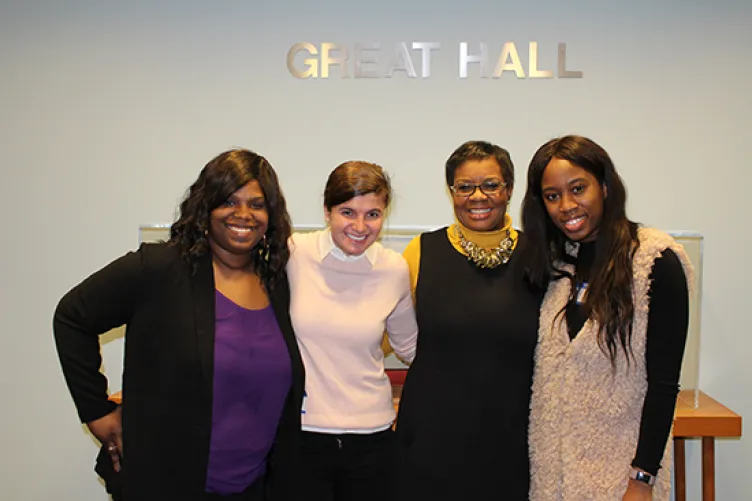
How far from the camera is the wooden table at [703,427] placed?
2.52m

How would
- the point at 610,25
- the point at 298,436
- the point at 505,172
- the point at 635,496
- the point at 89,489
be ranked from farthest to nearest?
the point at 89,489 < the point at 610,25 < the point at 505,172 < the point at 298,436 < the point at 635,496

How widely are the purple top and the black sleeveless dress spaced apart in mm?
451

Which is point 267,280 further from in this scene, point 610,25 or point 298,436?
point 610,25

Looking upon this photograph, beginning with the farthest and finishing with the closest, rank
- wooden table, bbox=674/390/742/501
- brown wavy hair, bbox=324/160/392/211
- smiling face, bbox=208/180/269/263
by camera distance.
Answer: wooden table, bbox=674/390/742/501 → brown wavy hair, bbox=324/160/392/211 → smiling face, bbox=208/180/269/263

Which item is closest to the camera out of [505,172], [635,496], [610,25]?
[635,496]

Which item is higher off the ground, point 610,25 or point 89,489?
point 610,25

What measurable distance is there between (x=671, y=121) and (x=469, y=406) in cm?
198

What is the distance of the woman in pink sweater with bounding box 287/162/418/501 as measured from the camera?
187cm

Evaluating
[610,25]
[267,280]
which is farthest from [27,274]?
[610,25]

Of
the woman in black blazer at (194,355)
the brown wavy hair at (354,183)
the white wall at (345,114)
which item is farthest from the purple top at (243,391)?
the white wall at (345,114)

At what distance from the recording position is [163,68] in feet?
10.1

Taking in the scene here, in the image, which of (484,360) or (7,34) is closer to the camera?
(484,360)

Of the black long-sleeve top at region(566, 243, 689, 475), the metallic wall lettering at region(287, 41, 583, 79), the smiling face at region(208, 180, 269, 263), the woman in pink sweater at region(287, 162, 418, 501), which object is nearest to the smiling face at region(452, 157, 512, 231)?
the woman in pink sweater at region(287, 162, 418, 501)

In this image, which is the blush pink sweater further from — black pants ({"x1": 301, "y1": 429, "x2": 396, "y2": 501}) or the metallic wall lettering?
the metallic wall lettering
